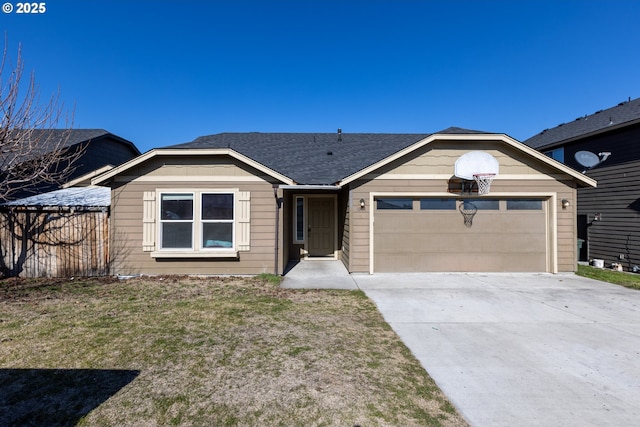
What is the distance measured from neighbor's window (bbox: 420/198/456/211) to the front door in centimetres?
322

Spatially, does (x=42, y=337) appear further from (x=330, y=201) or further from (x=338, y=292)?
(x=330, y=201)

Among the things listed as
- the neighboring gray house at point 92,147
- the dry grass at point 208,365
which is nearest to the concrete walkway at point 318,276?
the dry grass at point 208,365

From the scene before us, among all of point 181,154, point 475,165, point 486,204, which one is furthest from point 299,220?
point 486,204

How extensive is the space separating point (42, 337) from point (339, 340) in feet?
13.0

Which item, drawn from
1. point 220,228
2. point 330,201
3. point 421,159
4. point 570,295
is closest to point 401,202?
point 421,159

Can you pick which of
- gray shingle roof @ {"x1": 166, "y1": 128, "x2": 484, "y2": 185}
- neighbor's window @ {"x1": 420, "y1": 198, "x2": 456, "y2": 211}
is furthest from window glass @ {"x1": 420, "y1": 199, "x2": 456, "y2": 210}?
gray shingle roof @ {"x1": 166, "y1": 128, "x2": 484, "y2": 185}

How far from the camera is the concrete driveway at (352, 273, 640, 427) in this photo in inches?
102

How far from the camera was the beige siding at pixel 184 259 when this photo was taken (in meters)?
7.51

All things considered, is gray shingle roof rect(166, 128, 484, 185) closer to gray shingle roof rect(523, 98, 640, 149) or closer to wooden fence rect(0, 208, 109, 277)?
wooden fence rect(0, 208, 109, 277)

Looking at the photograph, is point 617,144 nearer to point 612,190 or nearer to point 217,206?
point 612,190

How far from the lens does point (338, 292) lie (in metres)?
6.24

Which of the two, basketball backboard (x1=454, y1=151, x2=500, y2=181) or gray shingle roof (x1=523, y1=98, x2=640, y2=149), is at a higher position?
gray shingle roof (x1=523, y1=98, x2=640, y2=149)

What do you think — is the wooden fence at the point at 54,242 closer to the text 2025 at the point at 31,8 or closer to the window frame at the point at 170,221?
the window frame at the point at 170,221

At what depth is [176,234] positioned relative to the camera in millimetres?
7531
